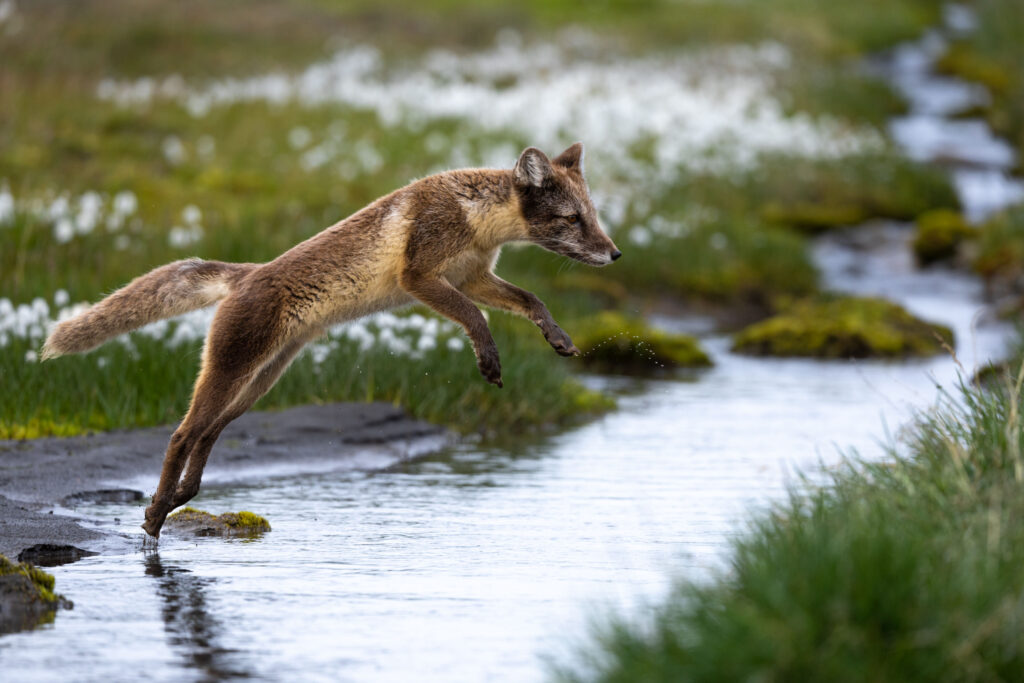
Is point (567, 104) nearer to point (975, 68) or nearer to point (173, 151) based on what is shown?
point (173, 151)

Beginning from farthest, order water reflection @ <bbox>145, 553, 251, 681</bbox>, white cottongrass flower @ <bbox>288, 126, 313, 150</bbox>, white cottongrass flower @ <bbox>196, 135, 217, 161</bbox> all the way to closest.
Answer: white cottongrass flower @ <bbox>288, 126, 313, 150</bbox>, white cottongrass flower @ <bbox>196, 135, 217, 161</bbox>, water reflection @ <bbox>145, 553, 251, 681</bbox>

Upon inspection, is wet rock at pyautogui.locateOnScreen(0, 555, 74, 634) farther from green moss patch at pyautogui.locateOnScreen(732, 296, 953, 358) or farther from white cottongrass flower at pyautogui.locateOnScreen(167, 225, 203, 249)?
green moss patch at pyautogui.locateOnScreen(732, 296, 953, 358)

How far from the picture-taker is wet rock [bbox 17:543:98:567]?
7516mm

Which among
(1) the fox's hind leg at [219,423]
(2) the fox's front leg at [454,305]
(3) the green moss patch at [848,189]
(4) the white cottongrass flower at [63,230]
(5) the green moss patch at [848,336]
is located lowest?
(1) the fox's hind leg at [219,423]

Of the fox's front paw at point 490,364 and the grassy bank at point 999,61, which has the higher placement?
the grassy bank at point 999,61

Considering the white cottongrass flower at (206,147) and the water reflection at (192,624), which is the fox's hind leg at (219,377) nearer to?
the water reflection at (192,624)

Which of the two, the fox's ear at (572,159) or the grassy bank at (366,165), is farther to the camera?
the grassy bank at (366,165)

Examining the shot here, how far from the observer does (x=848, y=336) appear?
16.6m

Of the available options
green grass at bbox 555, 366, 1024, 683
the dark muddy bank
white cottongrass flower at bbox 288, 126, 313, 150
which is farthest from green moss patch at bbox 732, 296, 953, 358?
green grass at bbox 555, 366, 1024, 683

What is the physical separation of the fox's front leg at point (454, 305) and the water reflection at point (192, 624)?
1880mm

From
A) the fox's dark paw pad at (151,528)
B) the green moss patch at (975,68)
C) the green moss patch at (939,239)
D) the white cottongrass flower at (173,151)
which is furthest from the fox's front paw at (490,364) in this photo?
the green moss patch at (975,68)

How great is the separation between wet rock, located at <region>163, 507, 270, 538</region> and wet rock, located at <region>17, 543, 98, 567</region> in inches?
28.2

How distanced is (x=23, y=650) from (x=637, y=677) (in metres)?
2.81

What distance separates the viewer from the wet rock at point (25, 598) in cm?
642
